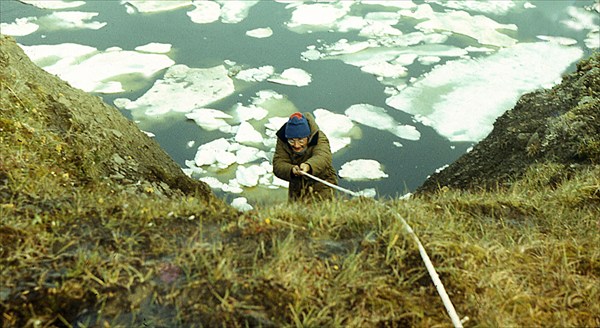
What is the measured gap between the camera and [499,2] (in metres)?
18.1

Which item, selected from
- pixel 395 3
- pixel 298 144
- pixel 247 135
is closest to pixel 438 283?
pixel 298 144

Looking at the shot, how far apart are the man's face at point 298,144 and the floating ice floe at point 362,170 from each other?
4.79 metres

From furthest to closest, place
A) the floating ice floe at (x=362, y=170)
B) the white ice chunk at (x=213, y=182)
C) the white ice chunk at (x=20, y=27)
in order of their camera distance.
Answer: the white ice chunk at (x=20, y=27) < the floating ice floe at (x=362, y=170) < the white ice chunk at (x=213, y=182)

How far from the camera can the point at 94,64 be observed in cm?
1355

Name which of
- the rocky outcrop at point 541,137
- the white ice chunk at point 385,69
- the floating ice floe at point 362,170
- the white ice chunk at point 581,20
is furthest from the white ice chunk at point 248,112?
the white ice chunk at point 581,20

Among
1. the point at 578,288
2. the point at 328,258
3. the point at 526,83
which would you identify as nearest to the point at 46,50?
the point at 526,83

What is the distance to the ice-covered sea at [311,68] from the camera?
1099 cm

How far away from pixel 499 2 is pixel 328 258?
17211 mm

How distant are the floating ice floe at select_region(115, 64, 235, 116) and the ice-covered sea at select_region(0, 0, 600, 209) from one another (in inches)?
1.7

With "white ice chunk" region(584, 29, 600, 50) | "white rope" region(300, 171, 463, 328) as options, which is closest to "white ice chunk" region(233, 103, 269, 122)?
"white rope" region(300, 171, 463, 328)

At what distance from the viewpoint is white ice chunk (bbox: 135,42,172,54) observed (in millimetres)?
14477

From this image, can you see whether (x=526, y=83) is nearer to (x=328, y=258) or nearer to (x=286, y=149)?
(x=286, y=149)

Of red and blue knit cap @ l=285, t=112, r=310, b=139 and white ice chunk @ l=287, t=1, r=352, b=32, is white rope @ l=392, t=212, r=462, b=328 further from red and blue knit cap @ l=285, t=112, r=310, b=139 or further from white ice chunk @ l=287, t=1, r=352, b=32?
white ice chunk @ l=287, t=1, r=352, b=32

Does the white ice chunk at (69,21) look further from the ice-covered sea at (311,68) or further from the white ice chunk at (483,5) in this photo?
the white ice chunk at (483,5)
